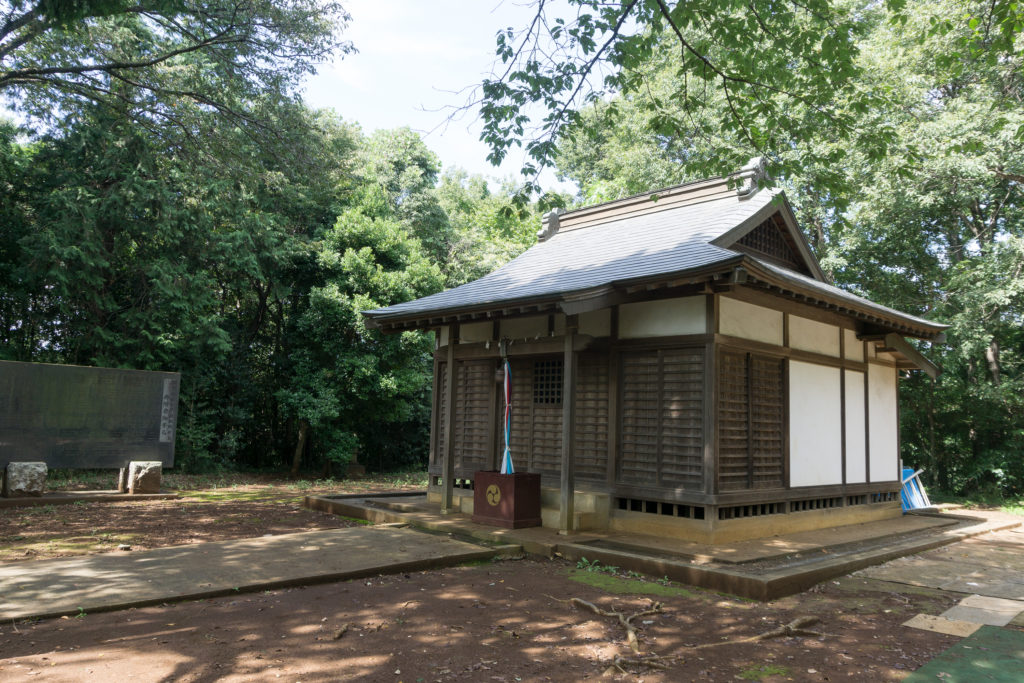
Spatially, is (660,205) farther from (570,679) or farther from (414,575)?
(570,679)

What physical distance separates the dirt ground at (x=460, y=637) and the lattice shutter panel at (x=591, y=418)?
2.79 meters

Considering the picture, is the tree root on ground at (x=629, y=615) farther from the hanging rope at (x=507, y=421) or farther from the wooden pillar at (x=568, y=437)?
the hanging rope at (x=507, y=421)

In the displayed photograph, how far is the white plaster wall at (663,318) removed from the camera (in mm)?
8586

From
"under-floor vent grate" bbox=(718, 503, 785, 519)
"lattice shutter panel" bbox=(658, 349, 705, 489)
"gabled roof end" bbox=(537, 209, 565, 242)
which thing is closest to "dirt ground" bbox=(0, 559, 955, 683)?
"under-floor vent grate" bbox=(718, 503, 785, 519)

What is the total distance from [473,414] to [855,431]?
6389 millimetres

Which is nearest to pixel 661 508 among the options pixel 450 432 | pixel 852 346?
pixel 450 432

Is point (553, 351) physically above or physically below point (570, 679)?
above

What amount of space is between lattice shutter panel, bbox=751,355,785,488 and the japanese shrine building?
1.1 inches

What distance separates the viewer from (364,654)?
15.0 feet

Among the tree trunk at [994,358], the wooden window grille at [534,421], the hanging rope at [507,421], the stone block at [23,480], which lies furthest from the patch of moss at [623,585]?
the tree trunk at [994,358]

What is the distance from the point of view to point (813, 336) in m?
10.4

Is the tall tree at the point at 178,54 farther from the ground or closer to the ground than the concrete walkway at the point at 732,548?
farther from the ground

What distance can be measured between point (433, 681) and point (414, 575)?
2882 millimetres

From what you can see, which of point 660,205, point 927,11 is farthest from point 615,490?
point 927,11
